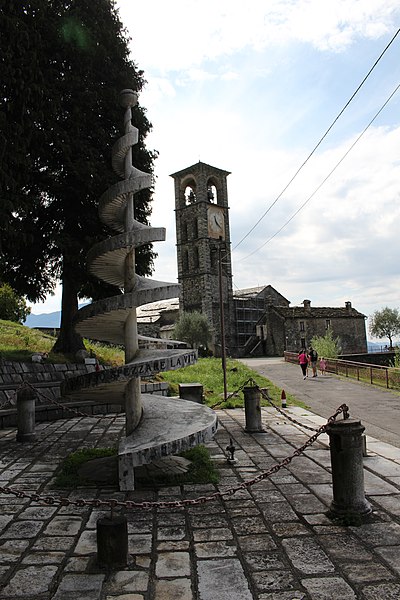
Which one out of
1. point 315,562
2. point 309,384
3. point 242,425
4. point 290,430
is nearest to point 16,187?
point 242,425

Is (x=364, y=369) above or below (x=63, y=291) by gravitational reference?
below

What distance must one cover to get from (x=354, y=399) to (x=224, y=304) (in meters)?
37.4

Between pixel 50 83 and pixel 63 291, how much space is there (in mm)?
6677

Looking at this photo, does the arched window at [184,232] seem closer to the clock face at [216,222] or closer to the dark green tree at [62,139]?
the clock face at [216,222]

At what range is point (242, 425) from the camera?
10.0 m

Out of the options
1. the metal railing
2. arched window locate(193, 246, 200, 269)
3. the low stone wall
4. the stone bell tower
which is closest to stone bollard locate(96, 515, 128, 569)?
the low stone wall

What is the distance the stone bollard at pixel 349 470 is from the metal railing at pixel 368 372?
1332 centimetres

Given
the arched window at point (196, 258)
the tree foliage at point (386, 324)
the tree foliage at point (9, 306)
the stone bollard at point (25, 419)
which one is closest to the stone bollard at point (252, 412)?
the stone bollard at point (25, 419)

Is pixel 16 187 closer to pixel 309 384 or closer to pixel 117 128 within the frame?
pixel 117 128

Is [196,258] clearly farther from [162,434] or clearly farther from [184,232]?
[162,434]

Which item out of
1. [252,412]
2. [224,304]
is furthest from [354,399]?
[224,304]

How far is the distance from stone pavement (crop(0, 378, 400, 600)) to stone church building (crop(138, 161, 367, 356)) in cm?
3904

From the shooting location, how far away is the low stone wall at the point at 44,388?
36.9ft

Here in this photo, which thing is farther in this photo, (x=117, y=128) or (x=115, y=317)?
(x=117, y=128)
